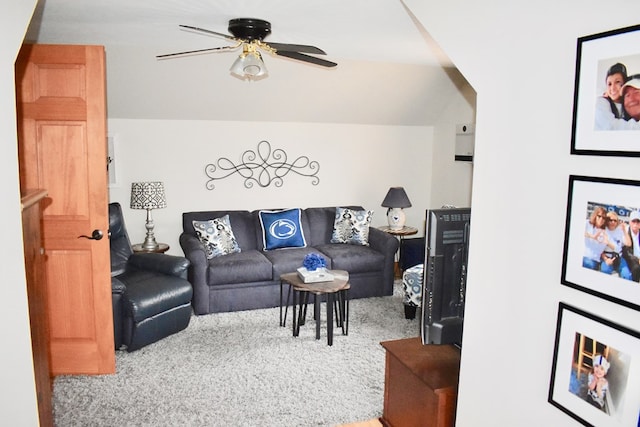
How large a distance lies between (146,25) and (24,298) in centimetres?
222

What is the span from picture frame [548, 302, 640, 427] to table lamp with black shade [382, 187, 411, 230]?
433 cm

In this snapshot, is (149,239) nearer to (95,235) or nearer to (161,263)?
(161,263)

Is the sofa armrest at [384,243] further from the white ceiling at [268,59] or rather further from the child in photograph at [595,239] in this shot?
the child in photograph at [595,239]

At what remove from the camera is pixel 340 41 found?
409cm

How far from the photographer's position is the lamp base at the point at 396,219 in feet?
20.5

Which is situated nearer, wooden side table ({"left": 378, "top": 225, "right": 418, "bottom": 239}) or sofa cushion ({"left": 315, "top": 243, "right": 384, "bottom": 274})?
sofa cushion ({"left": 315, "top": 243, "right": 384, "bottom": 274})

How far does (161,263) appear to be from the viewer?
4.58 m

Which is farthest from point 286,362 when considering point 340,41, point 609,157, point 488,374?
point 609,157

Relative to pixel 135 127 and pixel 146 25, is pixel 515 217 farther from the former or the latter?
pixel 135 127

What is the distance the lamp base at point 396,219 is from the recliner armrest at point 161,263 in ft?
8.50

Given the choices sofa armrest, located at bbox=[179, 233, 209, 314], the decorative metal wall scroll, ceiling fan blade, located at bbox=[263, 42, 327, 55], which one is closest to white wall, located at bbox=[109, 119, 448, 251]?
the decorative metal wall scroll

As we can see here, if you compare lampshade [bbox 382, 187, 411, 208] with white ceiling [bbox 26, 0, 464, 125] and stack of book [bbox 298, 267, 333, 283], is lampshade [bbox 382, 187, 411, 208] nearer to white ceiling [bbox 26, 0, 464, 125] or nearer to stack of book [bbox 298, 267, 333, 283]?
white ceiling [bbox 26, 0, 464, 125]

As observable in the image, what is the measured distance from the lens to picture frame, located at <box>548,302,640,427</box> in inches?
60.3

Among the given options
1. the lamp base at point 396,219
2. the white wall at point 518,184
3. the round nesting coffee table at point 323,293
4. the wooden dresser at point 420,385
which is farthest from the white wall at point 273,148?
the white wall at point 518,184
